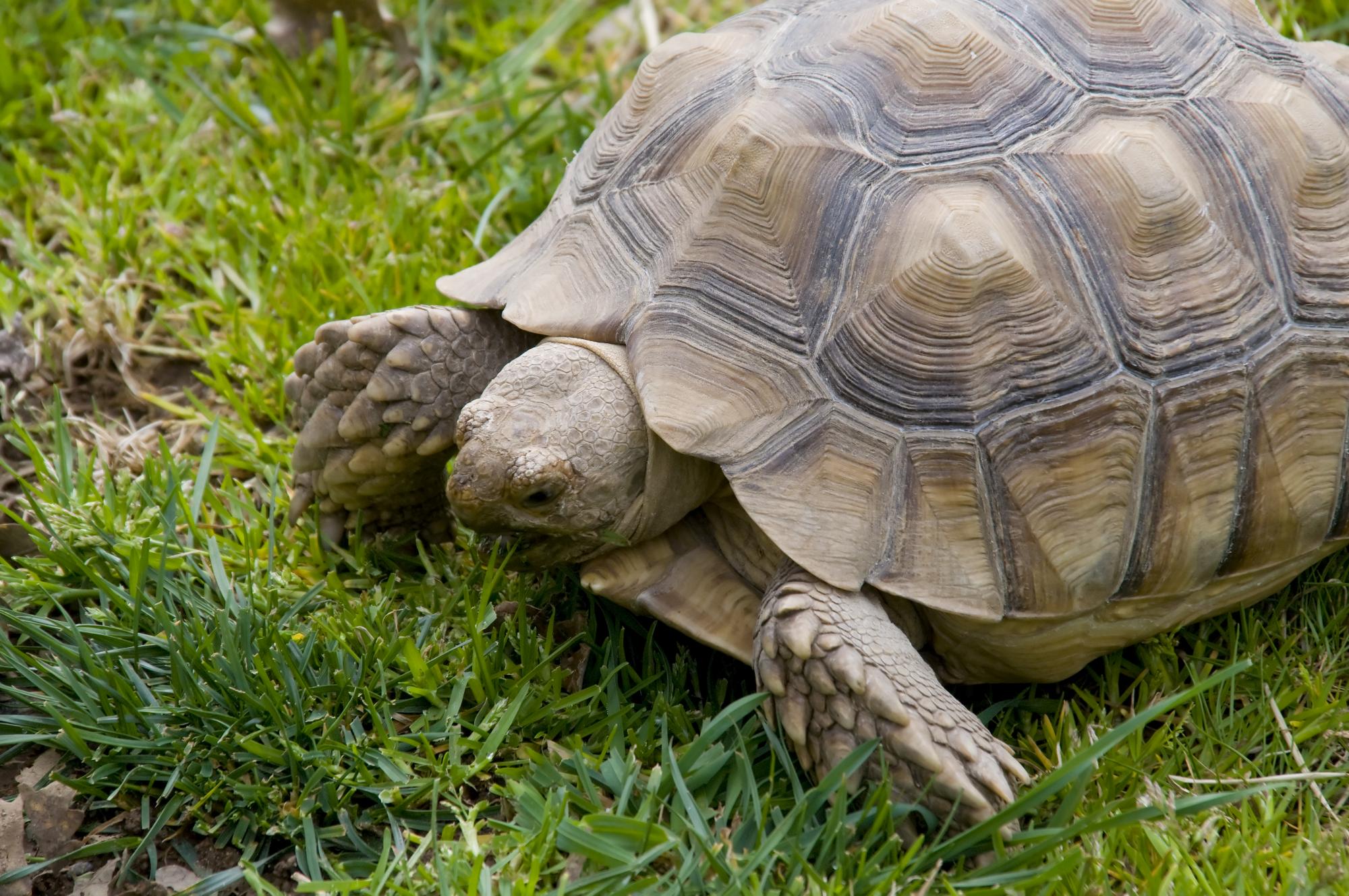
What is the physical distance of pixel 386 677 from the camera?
2654mm

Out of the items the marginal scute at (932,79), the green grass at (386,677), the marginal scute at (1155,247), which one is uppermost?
the marginal scute at (932,79)

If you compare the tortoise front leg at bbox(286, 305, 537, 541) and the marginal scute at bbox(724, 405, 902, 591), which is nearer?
the marginal scute at bbox(724, 405, 902, 591)

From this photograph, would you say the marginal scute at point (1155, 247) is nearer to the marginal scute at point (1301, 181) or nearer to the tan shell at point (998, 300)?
the tan shell at point (998, 300)

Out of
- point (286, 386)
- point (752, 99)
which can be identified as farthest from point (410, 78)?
point (752, 99)

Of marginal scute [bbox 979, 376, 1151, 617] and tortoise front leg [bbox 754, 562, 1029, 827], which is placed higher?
marginal scute [bbox 979, 376, 1151, 617]

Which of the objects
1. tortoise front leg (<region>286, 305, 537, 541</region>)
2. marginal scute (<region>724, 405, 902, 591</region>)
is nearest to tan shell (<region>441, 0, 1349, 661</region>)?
marginal scute (<region>724, 405, 902, 591</region>)

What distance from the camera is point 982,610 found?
2.43 m

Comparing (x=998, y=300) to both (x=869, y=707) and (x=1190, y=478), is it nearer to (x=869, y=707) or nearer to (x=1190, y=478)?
(x=1190, y=478)

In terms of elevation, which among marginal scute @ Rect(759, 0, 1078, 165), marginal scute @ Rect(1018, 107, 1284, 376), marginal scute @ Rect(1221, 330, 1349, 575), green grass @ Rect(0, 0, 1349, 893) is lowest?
green grass @ Rect(0, 0, 1349, 893)

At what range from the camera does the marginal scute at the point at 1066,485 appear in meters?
2.43

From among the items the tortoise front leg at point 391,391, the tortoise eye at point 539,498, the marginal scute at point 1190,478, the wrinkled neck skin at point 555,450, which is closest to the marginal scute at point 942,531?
the marginal scute at point 1190,478

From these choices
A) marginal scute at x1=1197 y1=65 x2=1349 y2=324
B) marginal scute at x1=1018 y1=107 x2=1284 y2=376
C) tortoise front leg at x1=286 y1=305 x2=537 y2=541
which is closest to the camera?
marginal scute at x1=1018 y1=107 x2=1284 y2=376

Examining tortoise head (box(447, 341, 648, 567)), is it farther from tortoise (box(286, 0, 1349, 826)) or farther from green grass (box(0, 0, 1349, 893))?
green grass (box(0, 0, 1349, 893))

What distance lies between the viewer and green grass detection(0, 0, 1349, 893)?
7.48ft
